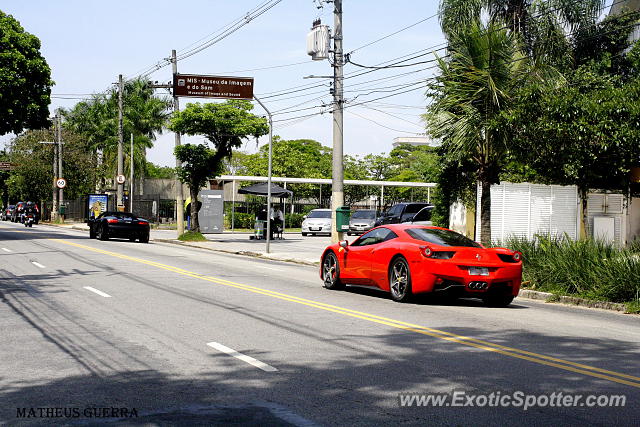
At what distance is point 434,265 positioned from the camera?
12.8 m

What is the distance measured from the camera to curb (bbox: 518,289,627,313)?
1397 centimetres

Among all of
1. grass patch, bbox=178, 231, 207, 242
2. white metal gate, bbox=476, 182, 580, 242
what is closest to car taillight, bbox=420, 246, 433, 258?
white metal gate, bbox=476, 182, 580, 242

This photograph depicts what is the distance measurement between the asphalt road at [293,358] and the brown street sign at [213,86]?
820 inches

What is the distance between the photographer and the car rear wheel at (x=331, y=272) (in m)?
15.6

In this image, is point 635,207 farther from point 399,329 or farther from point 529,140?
point 399,329

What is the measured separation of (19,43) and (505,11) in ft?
77.2

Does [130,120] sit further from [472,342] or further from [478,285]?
[472,342]

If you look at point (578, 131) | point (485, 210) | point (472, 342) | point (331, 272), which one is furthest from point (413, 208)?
point (472, 342)

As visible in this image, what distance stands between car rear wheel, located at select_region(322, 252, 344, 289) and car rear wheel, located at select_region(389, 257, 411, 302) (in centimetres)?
196

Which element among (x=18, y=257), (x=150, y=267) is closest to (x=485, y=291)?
(x=150, y=267)

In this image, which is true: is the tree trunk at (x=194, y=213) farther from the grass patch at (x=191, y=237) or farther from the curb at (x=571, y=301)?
the curb at (x=571, y=301)

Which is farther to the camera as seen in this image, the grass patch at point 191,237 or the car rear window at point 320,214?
the car rear window at point 320,214

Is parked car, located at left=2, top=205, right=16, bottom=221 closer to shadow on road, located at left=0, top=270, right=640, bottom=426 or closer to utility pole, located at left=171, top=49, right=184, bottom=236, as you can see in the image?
utility pole, located at left=171, top=49, right=184, bottom=236

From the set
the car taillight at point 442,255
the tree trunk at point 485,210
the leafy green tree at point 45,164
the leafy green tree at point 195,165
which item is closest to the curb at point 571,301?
the car taillight at point 442,255
